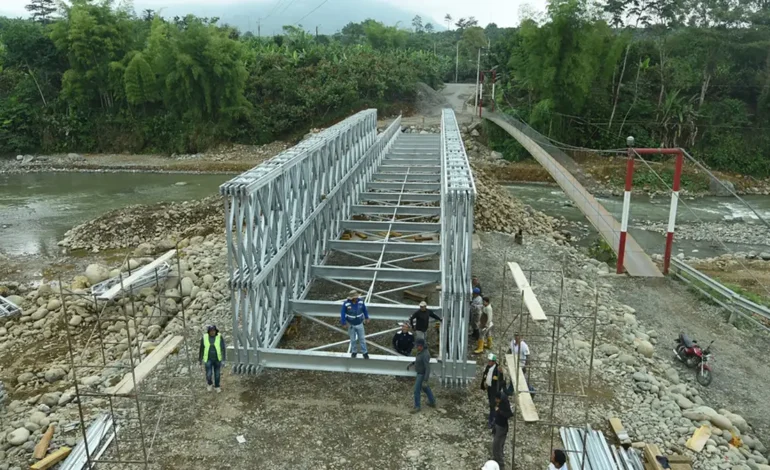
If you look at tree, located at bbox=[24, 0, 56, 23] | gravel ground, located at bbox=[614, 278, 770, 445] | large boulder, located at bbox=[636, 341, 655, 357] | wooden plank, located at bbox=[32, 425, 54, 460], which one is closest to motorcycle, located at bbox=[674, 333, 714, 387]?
gravel ground, located at bbox=[614, 278, 770, 445]

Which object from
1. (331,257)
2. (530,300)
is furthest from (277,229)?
(331,257)

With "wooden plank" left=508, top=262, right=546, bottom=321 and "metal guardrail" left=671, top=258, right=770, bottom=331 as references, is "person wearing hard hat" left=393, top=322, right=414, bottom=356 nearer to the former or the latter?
"wooden plank" left=508, top=262, right=546, bottom=321

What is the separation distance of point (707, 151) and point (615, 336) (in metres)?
28.3

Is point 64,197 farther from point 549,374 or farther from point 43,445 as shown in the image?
point 549,374

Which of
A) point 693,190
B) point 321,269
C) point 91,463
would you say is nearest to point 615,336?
point 321,269

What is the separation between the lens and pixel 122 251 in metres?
20.7

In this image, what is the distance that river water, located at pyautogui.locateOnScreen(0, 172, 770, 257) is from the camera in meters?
22.1

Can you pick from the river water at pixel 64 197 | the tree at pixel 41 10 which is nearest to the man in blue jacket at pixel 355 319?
the river water at pixel 64 197

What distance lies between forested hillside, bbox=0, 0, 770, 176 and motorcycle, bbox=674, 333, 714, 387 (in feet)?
80.4

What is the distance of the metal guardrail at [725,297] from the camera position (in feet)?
39.2

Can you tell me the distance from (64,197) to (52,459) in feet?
88.2

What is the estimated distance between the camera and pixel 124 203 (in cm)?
2864

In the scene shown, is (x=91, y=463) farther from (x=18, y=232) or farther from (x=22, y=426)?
(x=18, y=232)

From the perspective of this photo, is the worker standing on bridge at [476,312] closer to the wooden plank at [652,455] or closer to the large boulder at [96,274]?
the wooden plank at [652,455]
